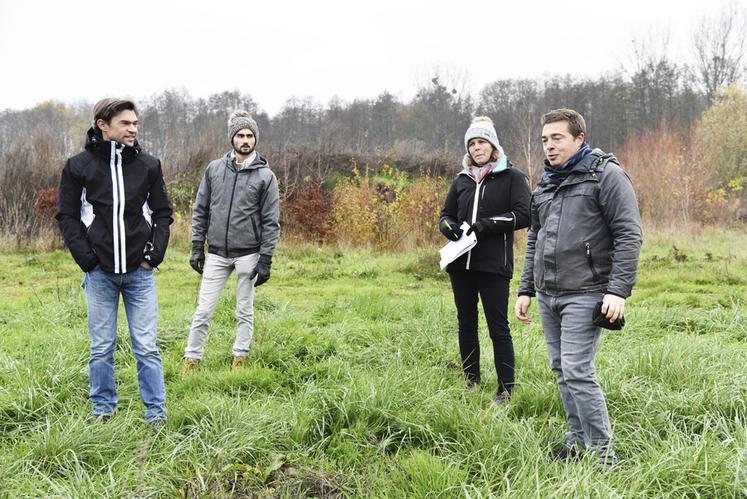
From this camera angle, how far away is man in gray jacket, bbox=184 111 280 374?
14.6ft

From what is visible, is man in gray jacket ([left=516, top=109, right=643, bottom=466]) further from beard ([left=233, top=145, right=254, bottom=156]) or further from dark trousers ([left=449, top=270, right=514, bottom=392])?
beard ([left=233, top=145, right=254, bottom=156])

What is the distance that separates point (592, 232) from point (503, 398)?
148cm

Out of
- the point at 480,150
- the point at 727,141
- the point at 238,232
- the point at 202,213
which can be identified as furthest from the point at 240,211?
the point at 727,141

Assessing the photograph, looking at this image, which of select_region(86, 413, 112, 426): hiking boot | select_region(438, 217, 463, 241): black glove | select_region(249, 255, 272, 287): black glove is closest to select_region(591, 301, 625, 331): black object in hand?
select_region(438, 217, 463, 241): black glove

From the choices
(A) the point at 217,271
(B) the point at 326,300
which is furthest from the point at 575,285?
(B) the point at 326,300

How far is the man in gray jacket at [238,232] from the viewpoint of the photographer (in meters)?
4.46

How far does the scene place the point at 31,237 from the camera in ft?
41.0

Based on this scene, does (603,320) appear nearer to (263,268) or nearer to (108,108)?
(263,268)

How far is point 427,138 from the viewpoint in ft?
151

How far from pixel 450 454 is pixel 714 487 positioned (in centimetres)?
126

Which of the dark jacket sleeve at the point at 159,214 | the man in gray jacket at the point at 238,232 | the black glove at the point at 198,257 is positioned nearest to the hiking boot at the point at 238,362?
the man in gray jacket at the point at 238,232

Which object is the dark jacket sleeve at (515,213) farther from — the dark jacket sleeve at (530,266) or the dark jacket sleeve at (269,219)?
the dark jacket sleeve at (269,219)

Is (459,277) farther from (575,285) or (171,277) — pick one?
(171,277)

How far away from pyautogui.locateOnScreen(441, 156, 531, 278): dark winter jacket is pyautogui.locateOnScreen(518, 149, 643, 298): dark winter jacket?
757 millimetres
